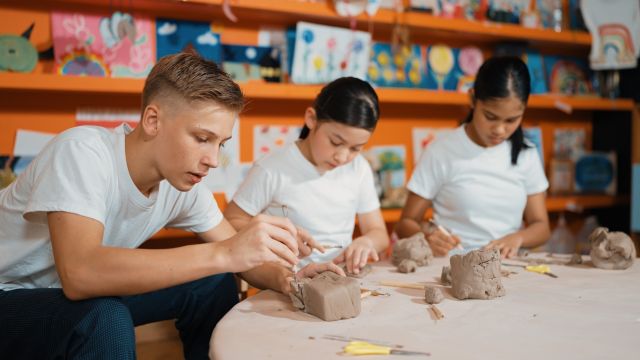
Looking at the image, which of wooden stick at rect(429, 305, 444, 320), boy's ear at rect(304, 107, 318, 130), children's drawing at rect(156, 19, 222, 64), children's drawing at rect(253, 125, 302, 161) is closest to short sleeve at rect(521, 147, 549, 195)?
boy's ear at rect(304, 107, 318, 130)

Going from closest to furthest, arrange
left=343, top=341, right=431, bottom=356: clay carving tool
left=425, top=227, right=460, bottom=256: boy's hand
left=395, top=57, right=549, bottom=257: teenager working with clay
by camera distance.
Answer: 1. left=343, top=341, right=431, bottom=356: clay carving tool
2. left=425, top=227, right=460, bottom=256: boy's hand
3. left=395, top=57, right=549, bottom=257: teenager working with clay

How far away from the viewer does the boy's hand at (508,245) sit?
164 centimetres

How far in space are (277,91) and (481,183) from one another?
3.04 ft

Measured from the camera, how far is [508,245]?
1.69 metres

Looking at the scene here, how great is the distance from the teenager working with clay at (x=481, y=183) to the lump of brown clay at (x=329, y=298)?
3.15 feet

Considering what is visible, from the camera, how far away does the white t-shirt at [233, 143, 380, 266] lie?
181 centimetres

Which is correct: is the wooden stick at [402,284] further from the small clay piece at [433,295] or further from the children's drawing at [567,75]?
the children's drawing at [567,75]

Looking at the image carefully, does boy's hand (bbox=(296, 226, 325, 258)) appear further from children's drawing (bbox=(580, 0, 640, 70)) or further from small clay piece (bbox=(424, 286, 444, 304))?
children's drawing (bbox=(580, 0, 640, 70))

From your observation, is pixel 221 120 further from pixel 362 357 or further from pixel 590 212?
pixel 590 212

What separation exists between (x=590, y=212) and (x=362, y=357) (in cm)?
312

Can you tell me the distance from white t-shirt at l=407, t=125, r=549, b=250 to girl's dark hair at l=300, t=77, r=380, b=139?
18.1 inches

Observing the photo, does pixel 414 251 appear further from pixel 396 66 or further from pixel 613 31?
pixel 613 31

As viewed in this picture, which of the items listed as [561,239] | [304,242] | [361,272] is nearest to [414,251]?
[361,272]

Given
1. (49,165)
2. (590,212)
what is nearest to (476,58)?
→ (590,212)
